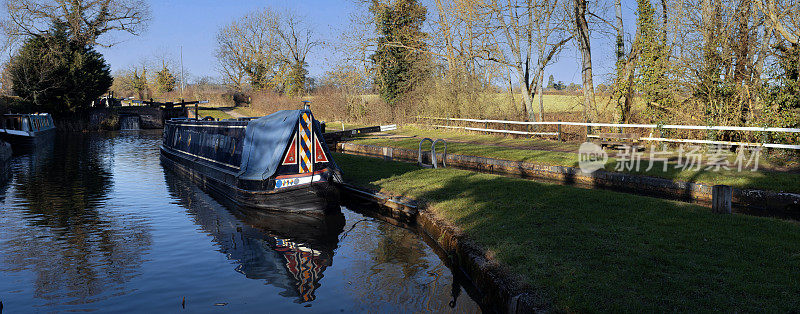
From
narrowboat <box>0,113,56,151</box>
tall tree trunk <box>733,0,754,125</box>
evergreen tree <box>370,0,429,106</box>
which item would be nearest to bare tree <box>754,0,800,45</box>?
tall tree trunk <box>733,0,754,125</box>

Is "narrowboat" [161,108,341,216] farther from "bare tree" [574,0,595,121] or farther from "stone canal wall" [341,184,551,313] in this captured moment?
"bare tree" [574,0,595,121]

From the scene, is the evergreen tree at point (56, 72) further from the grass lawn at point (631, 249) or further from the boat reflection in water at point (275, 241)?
the grass lawn at point (631, 249)

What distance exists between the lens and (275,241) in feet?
29.1

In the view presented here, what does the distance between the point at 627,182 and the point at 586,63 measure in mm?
11252

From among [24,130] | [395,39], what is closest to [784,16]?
[395,39]

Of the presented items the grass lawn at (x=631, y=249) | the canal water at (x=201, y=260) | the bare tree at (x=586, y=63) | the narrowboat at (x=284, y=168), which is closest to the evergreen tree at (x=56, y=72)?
the canal water at (x=201, y=260)

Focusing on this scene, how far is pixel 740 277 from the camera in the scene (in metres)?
4.85

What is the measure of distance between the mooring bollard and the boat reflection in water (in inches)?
220

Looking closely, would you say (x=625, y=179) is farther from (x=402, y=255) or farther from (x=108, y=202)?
(x=108, y=202)

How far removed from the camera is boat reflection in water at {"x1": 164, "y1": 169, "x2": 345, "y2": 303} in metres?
6.97

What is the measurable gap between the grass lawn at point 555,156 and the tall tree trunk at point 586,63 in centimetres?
297

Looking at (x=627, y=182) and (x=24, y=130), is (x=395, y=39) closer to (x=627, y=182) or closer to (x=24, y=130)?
(x=24, y=130)

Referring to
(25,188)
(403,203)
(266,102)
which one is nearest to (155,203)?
(25,188)

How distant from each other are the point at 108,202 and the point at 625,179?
11698mm
